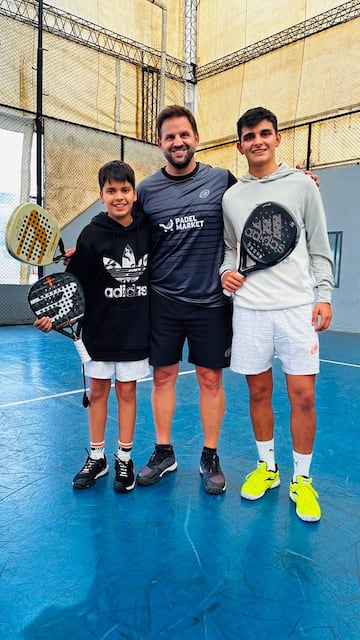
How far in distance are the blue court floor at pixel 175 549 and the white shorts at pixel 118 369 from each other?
1.52 ft

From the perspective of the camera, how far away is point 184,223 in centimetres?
181

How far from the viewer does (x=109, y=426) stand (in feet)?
8.43

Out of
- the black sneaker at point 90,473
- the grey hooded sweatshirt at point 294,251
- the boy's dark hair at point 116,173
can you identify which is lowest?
the black sneaker at point 90,473

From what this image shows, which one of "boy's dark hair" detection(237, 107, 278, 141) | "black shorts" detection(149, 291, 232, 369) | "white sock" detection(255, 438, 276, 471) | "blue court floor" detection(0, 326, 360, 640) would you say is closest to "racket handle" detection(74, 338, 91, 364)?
"black shorts" detection(149, 291, 232, 369)

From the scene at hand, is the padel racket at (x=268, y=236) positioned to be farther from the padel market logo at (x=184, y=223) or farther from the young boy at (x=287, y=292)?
the padel market logo at (x=184, y=223)

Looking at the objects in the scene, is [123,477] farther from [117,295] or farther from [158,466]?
[117,295]

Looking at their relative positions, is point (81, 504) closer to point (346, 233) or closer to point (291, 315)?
point (291, 315)

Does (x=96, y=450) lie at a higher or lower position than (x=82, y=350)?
lower

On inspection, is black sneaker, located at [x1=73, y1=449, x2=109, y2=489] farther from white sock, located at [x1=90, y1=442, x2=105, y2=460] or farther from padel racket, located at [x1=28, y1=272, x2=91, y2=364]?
padel racket, located at [x1=28, y1=272, x2=91, y2=364]

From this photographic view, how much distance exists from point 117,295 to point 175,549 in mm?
945

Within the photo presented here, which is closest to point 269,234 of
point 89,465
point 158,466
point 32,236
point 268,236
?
point 268,236

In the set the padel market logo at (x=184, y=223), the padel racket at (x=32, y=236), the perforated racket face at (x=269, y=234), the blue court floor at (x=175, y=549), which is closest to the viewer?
the blue court floor at (x=175, y=549)

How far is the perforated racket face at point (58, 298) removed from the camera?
1.77m

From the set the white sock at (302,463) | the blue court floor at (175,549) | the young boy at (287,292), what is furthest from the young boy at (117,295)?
the white sock at (302,463)
